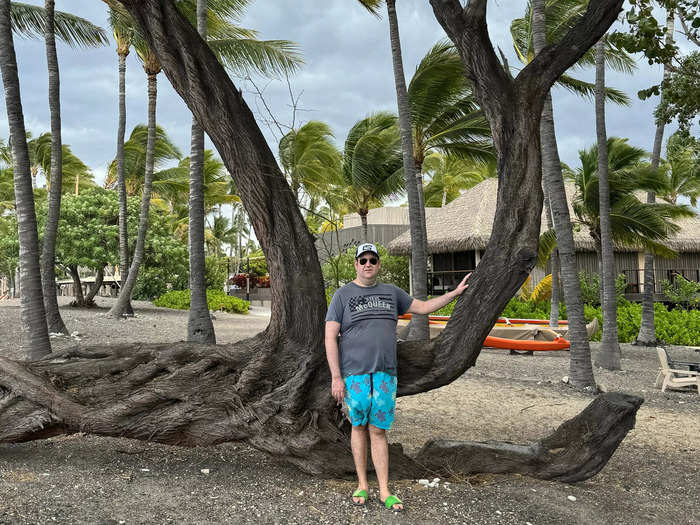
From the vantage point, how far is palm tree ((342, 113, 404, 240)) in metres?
21.0

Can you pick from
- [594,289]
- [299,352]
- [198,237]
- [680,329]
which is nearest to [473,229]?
[594,289]

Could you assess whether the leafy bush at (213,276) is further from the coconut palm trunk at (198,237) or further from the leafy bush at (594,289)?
the coconut palm trunk at (198,237)

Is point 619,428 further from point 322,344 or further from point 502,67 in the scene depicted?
point 502,67

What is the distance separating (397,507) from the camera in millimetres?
3848

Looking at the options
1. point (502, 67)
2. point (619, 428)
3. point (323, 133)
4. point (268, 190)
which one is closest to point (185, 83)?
point (268, 190)

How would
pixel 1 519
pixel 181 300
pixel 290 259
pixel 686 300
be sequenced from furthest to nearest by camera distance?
pixel 181 300 → pixel 686 300 → pixel 290 259 → pixel 1 519

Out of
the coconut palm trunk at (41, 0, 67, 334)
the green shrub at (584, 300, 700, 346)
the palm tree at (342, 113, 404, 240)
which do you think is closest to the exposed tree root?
the coconut palm trunk at (41, 0, 67, 334)

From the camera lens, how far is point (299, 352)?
4703mm

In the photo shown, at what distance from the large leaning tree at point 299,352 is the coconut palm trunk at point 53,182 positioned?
7.93m

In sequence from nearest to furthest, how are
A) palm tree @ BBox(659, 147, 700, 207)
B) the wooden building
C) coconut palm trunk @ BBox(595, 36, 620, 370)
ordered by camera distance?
coconut palm trunk @ BBox(595, 36, 620, 370), the wooden building, palm tree @ BBox(659, 147, 700, 207)

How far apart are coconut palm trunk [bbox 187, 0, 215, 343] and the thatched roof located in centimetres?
1303

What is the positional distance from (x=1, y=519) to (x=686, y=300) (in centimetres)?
2308

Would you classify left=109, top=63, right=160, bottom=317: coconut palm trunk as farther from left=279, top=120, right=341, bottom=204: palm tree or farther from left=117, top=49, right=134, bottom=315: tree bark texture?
left=279, top=120, right=341, bottom=204: palm tree

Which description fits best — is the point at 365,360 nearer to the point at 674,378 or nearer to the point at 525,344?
the point at 674,378
